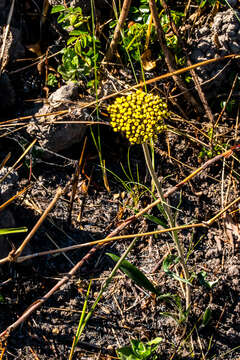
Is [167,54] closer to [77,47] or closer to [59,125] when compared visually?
[77,47]

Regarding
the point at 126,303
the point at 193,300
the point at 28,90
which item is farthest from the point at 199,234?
the point at 28,90

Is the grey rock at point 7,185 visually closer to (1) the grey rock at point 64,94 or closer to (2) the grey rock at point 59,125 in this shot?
(2) the grey rock at point 59,125

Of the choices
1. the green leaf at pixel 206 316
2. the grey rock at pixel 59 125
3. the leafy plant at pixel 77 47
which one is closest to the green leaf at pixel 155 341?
the green leaf at pixel 206 316

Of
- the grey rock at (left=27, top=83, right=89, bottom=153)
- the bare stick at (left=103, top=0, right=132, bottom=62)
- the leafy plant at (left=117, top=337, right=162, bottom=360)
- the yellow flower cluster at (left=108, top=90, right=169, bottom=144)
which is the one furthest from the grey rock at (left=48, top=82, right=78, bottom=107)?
the leafy plant at (left=117, top=337, right=162, bottom=360)

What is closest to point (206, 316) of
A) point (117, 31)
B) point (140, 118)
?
point (140, 118)

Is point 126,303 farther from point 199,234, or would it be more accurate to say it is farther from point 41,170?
point 41,170
